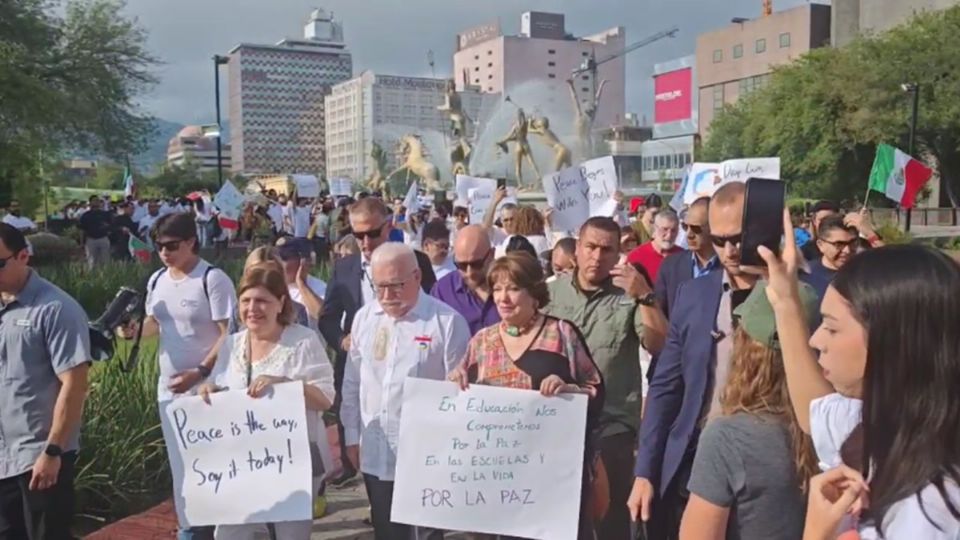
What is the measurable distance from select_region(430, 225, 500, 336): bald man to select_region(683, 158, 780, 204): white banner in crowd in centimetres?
435

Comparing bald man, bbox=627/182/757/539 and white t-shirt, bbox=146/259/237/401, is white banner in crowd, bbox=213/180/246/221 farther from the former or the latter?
bald man, bbox=627/182/757/539

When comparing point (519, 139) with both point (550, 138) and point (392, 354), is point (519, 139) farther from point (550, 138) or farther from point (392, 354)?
point (392, 354)

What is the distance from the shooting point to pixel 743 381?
271cm

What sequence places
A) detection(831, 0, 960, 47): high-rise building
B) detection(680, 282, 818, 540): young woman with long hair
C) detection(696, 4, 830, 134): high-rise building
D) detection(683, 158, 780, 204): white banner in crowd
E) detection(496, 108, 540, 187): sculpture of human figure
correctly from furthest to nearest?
detection(696, 4, 830, 134): high-rise building, detection(831, 0, 960, 47): high-rise building, detection(496, 108, 540, 187): sculpture of human figure, detection(683, 158, 780, 204): white banner in crowd, detection(680, 282, 818, 540): young woman with long hair

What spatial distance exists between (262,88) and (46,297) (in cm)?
17352

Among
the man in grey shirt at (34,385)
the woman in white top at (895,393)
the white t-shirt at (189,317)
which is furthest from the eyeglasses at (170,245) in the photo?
the woman in white top at (895,393)

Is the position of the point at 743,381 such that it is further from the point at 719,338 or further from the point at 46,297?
the point at 46,297

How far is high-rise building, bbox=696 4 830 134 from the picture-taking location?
9306 cm

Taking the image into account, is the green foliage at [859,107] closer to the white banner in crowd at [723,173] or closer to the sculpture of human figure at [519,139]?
the sculpture of human figure at [519,139]

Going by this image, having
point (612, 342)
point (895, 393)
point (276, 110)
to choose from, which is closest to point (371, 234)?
point (612, 342)

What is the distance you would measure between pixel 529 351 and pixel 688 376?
2.45ft

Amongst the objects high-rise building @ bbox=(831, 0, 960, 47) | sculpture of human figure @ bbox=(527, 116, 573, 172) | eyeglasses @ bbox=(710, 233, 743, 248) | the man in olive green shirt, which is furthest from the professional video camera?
high-rise building @ bbox=(831, 0, 960, 47)

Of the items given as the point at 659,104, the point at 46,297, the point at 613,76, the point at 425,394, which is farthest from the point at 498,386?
the point at 613,76

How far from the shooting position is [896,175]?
1305cm
